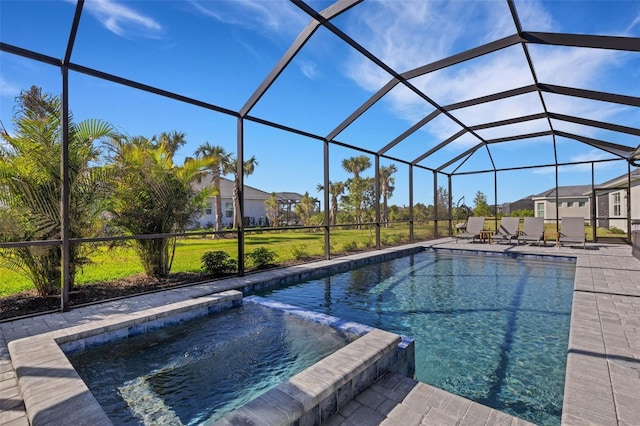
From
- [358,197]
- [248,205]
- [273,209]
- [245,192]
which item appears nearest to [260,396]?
[358,197]

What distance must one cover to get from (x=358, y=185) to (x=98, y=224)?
64.1 ft

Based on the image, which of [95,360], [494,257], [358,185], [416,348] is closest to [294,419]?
[416,348]

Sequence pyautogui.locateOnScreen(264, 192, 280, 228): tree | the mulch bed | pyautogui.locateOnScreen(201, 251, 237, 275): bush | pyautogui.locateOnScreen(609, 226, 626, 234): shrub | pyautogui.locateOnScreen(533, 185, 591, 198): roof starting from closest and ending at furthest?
the mulch bed → pyautogui.locateOnScreen(201, 251, 237, 275): bush → pyautogui.locateOnScreen(609, 226, 626, 234): shrub → pyautogui.locateOnScreen(533, 185, 591, 198): roof → pyautogui.locateOnScreen(264, 192, 280, 228): tree

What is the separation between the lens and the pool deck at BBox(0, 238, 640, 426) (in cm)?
207

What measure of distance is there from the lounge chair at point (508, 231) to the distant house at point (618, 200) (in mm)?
2429

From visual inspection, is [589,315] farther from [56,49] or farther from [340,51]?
[56,49]

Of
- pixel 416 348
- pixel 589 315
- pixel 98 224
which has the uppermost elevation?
pixel 98 224

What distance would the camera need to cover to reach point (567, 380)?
244 cm

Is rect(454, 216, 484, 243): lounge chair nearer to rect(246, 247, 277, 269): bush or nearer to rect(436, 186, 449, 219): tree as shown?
rect(436, 186, 449, 219): tree

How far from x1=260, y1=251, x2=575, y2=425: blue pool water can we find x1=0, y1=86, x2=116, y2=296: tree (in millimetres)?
3389

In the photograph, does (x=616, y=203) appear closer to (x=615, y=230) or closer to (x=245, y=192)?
(x=615, y=230)

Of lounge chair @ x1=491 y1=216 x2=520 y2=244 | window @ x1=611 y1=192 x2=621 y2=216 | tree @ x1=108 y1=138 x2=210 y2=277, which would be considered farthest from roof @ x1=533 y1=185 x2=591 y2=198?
tree @ x1=108 y1=138 x2=210 y2=277

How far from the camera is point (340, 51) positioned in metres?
6.28

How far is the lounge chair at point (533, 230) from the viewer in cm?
1109
